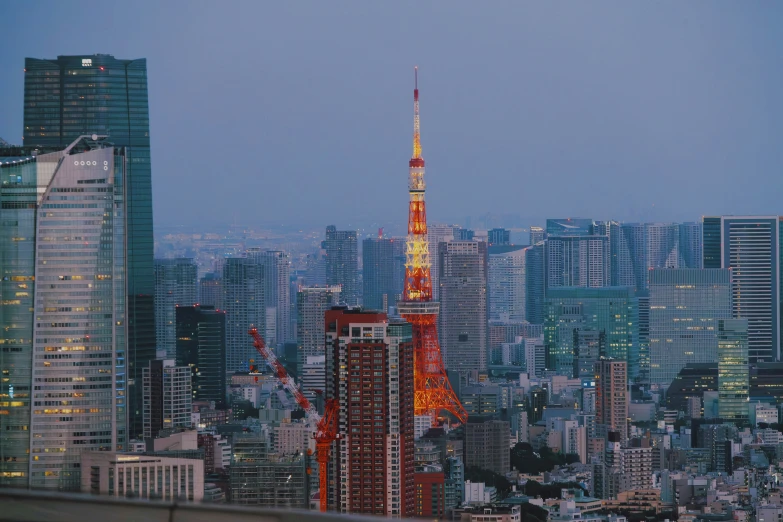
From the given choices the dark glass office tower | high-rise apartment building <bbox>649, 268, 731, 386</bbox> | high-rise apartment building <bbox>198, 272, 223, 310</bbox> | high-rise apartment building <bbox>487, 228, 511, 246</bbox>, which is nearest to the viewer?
the dark glass office tower

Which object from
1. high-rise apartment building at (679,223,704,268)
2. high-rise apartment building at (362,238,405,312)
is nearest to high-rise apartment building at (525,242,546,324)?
high-rise apartment building at (679,223,704,268)

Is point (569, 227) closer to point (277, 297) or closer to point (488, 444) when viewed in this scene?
point (277, 297)

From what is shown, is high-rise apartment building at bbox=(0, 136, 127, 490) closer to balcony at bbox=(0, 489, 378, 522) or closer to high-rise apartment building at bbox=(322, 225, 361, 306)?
high-rise apartment building at bbox=(322, 225, 361, 306)

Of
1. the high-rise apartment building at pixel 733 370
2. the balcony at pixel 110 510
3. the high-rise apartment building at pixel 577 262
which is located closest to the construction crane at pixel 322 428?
the balcony at pixel 110 510

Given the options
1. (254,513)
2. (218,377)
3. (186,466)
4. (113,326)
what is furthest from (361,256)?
(254,513)

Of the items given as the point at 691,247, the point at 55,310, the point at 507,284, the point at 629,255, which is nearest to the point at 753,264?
the point at 691,247

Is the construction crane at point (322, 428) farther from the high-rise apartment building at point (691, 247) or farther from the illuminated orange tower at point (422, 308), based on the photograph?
the high-rise apartment building at point (691, 247)
